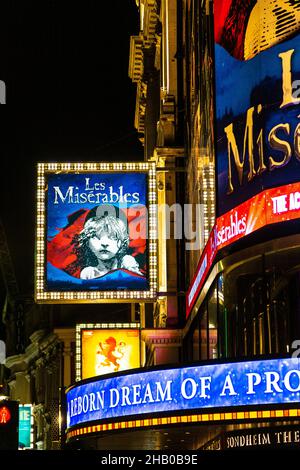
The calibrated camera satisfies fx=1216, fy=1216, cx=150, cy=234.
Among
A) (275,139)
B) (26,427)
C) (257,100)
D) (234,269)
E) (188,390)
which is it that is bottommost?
(188,390)

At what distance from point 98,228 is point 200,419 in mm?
13146

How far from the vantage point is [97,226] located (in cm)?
3406

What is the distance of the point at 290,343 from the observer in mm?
22516

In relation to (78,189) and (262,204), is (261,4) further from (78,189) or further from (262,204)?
(78,189)

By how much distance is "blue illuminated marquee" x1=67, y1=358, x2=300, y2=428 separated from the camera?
19688mm

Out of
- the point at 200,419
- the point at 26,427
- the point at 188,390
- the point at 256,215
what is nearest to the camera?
the point at 256,215

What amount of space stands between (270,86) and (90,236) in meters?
13.4

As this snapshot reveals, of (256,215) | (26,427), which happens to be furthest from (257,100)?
(26,427)

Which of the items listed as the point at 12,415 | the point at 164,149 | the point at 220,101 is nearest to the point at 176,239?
the point at 164,149

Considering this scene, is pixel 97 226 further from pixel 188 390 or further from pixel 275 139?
pixel 275 139

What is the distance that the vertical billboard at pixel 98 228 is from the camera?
33.5 meters

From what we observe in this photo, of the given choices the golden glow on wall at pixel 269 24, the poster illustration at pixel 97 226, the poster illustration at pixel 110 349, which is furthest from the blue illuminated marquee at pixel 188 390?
the poster illustration at pixel 110 349

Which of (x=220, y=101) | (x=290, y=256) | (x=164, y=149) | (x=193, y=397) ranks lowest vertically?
(x=193, y=397)

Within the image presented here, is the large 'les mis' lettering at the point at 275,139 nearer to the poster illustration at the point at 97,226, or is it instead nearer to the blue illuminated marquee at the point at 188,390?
the blue illuminated marquee at the point at 188,390
